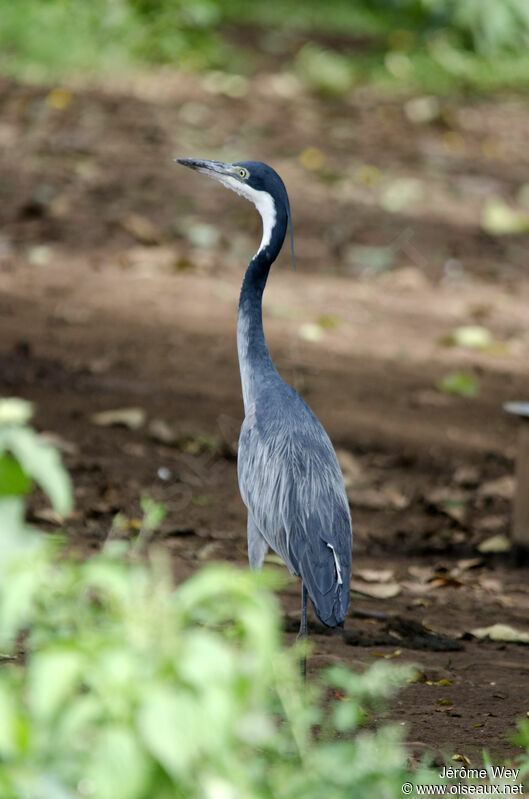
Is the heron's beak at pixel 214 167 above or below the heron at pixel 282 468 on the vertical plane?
above

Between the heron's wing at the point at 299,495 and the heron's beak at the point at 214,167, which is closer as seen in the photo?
the heron's wing at the point at 299,495

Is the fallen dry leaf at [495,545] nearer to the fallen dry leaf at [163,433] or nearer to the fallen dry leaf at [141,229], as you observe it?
the fallen dry leaf at [163,433]

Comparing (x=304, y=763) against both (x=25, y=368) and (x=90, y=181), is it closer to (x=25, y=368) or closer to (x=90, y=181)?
(x=25, y=368)

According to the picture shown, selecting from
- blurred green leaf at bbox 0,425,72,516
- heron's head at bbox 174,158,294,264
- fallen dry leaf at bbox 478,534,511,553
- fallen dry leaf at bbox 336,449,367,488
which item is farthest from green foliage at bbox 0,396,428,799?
fallen dry leaf at bbox 336,449,367,488

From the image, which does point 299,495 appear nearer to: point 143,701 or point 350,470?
point 350,470

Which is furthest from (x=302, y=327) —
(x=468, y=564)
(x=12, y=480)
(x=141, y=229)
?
(x=12, y=480)

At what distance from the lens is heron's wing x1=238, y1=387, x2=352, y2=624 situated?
3.15 metres

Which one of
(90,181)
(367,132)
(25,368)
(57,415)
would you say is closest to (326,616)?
(57,415)

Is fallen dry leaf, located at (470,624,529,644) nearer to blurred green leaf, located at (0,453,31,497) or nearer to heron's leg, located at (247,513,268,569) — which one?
heron's leg, located at (247,513,268,569)

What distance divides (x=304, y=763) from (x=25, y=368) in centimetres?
412

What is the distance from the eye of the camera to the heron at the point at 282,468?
317cm

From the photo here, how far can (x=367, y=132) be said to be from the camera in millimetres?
10586

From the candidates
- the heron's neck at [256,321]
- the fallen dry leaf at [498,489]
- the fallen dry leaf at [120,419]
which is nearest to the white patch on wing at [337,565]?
the heron's neck at [256,321]

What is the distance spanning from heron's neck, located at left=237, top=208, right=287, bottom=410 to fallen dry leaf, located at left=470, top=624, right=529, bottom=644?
109cm
